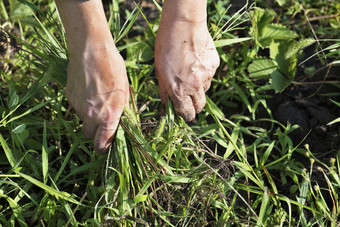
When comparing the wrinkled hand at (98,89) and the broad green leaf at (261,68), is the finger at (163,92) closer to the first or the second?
the wrinkled hand at (98,89)

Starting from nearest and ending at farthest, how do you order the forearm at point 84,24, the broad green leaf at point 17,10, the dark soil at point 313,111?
the forearm at point 84,24 → the dark soil at point 313,111 → the broad green leaf at point 17,10

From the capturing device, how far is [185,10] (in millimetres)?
1250

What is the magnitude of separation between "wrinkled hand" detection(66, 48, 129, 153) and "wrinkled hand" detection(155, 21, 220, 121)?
14 centimetres

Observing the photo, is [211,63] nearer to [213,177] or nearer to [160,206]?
[213,177]

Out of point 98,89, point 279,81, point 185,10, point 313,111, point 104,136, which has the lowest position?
point 313,111

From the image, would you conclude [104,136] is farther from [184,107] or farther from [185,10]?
[185,10]

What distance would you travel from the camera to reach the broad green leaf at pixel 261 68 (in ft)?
5.75

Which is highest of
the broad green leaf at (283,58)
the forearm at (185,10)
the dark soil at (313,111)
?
the forearm at (185,10)

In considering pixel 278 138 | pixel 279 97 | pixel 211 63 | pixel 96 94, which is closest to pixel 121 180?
pixel 96 94

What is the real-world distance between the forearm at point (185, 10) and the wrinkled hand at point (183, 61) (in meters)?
0.02

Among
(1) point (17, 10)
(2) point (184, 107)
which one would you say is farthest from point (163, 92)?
(1) point (17, 10)

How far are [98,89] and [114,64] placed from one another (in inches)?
3.5

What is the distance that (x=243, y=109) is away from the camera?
180 centimetres

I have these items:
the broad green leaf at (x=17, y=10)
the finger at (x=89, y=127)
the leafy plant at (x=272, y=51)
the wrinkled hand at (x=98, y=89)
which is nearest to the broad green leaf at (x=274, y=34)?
the leafy plant at (x=272, y=51)
